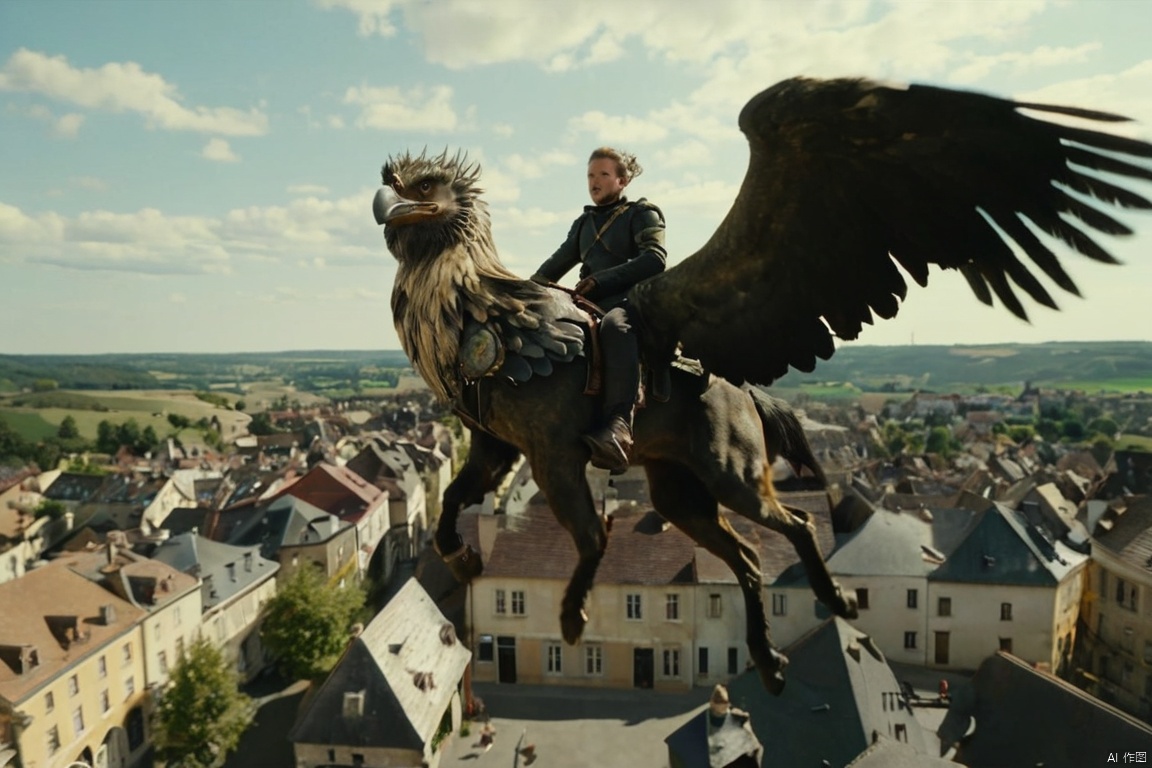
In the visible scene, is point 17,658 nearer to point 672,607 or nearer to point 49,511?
point 672,607

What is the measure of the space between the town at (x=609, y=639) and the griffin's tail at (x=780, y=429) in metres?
14.3

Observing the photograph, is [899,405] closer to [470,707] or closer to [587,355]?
[470,707]

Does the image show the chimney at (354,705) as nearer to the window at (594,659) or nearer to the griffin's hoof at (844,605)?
the window at (594,659)

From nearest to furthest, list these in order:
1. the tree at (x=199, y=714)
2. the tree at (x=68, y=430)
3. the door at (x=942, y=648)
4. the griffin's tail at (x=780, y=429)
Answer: the griffin's tail at (x=780, y=429) → the tree at (x=199, y=714) → the door at (x=942, y=648) → the tree at (x=68, y=430)

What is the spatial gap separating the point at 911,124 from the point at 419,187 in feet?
8.37

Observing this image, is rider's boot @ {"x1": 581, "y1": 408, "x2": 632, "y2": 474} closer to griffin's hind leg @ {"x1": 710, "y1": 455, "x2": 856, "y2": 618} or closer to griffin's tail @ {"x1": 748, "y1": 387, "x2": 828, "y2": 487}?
griffin's hind leg @ {"x1": 710, "y1": 455, "x2": 856, "y2": 618}

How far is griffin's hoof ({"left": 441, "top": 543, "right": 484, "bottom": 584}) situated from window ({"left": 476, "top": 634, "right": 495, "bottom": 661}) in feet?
98.0

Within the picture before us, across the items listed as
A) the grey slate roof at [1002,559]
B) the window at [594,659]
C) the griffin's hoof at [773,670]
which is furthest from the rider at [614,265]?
the grey slate roof at [1002,559]

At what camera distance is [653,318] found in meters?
4.53

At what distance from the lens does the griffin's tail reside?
541 cm

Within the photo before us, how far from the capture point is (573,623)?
4832mm

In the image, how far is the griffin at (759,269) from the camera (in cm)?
368

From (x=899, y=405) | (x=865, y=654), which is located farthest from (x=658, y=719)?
(x=899, y=405)

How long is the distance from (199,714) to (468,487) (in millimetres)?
28136
